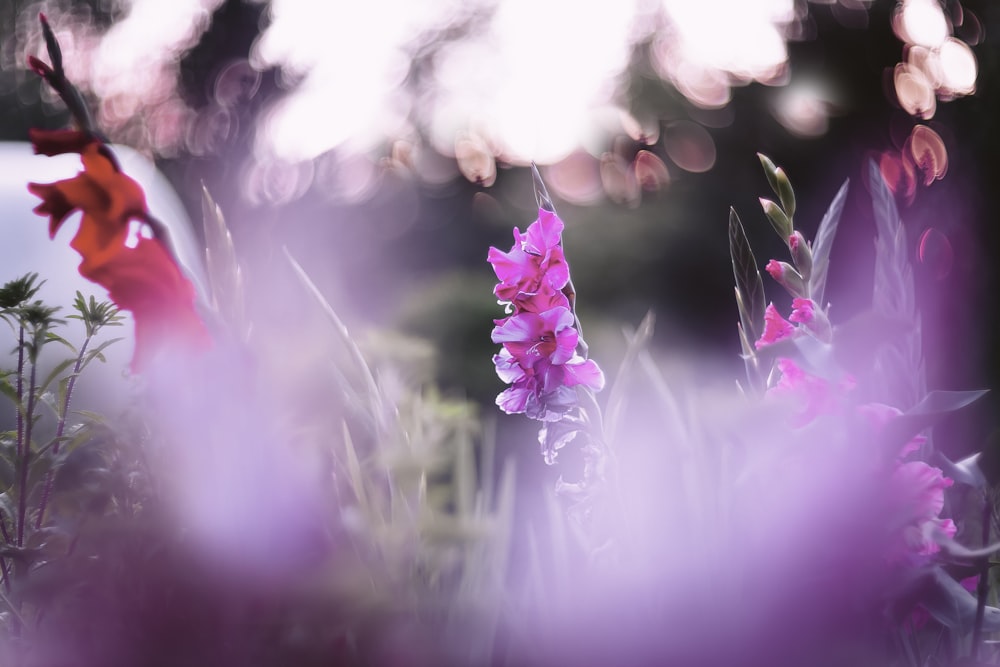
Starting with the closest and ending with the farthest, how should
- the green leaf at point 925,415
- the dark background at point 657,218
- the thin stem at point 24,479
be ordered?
the green leaf at point 925,415 < the thin stem at point 24,479 < the dark background at point 657,218

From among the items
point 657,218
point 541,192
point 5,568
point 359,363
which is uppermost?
point 657,218

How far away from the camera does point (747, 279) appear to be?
0.51 meters

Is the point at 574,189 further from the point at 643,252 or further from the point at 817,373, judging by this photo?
the point at 817,373

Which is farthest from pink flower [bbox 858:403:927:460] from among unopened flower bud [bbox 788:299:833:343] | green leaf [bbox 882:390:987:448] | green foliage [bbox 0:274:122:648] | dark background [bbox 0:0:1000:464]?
dark background [bbox 0:0:1000:464]

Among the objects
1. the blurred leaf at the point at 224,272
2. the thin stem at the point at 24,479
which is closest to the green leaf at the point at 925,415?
the blurred leaf at the point at 224,272

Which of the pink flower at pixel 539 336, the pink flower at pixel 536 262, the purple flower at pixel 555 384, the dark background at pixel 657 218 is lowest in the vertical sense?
the purple flower at pixel 555 384

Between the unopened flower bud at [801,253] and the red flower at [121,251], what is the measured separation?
339 mm

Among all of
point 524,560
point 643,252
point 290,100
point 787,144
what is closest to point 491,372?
point 643,252

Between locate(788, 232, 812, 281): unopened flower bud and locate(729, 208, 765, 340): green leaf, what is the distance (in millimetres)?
24

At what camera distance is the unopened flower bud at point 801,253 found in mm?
511

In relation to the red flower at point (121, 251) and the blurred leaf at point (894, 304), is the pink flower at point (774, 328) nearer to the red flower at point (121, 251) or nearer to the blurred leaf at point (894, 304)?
the blurred leaf at point (894, 304)

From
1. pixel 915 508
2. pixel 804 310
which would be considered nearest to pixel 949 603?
pixel 915 508

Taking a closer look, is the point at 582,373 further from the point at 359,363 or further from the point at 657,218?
the point at 657,218

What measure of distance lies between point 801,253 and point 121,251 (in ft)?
1.23
